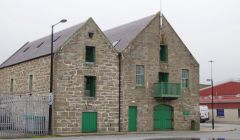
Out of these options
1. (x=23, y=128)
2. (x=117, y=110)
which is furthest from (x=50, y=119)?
(x=117, y=110)

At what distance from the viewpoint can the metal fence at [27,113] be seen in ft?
113

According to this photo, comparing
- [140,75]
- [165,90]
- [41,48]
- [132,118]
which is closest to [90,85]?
[132,118]

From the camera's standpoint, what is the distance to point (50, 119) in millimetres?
35188

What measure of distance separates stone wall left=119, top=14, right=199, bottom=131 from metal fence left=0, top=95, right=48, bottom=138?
816 centimetres

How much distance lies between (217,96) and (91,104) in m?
39.8

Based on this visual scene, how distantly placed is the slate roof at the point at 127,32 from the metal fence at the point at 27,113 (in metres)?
9.92

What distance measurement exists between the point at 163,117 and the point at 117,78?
262 inches

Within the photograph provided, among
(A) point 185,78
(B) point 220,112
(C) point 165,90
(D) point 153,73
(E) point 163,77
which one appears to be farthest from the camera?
(B) point 220,112

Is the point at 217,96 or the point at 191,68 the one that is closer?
the point at 191,68

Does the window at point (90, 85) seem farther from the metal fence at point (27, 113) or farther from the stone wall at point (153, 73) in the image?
the metal fence at point (27, 113)

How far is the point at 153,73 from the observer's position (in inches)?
1705

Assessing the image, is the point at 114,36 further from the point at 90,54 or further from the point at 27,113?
the point at 27,113

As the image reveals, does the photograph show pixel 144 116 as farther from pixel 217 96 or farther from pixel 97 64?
pixel 217 96

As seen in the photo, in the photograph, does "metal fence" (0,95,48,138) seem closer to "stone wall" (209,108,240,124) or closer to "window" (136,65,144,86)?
"window" (136,65,144,86)
